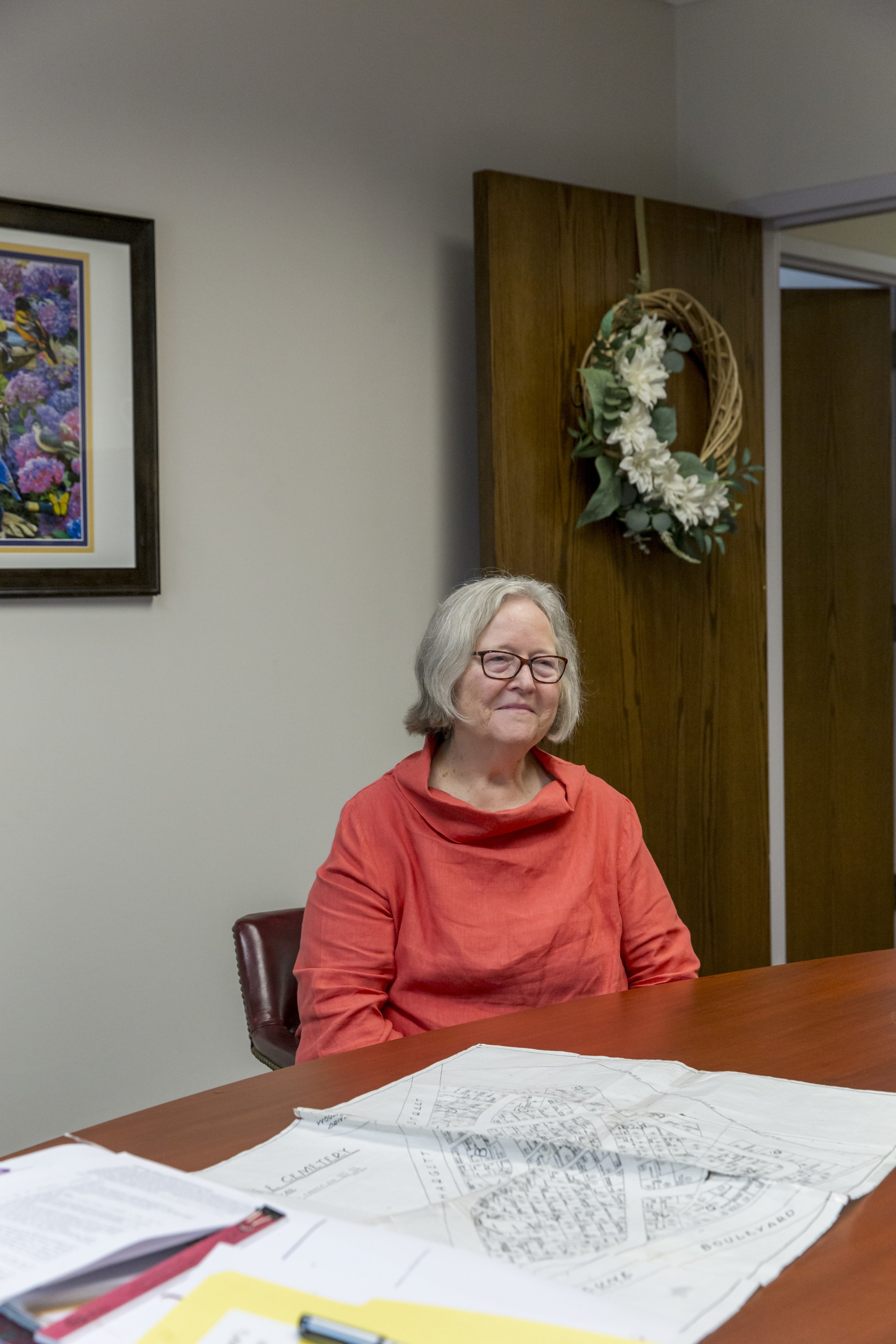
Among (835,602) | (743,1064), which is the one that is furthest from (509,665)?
(835,602)

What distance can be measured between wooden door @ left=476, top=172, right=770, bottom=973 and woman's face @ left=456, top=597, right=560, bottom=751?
2.95ft

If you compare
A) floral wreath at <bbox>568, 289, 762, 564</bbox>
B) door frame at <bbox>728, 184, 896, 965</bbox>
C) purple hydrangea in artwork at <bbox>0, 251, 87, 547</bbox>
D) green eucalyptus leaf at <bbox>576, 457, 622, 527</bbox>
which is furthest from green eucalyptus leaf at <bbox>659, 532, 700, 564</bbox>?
purple hydrangea in artwork at <bbox>0, 251, 87, 547</bbox>

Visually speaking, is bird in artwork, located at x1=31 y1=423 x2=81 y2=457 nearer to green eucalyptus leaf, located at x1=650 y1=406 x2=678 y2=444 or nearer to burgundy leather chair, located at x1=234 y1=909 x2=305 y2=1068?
burgundy leather chair, located at x1=234 y1=909 x2=305 y2=1068

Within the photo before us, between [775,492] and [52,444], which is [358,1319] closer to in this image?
[52,444]

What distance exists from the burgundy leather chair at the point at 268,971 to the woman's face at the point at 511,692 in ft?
1.47

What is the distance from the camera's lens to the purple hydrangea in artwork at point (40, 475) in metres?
2.31

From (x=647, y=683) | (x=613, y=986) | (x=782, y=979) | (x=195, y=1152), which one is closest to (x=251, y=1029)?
(x=613, y=986)

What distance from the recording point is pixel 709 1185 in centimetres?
98

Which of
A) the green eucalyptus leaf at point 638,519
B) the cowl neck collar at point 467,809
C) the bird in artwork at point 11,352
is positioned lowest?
the cowl neck collar at point 467,809

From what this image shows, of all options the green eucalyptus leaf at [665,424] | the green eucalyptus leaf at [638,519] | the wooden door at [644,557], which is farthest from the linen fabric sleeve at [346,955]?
the green eucalyptus leaf at [665,424]

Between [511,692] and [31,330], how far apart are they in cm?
109

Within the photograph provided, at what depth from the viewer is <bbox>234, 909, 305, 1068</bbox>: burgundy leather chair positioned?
204 cm

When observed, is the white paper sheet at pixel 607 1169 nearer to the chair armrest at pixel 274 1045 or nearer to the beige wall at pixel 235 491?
the chair armrest at pixel 274 1045

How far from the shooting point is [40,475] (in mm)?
2332
